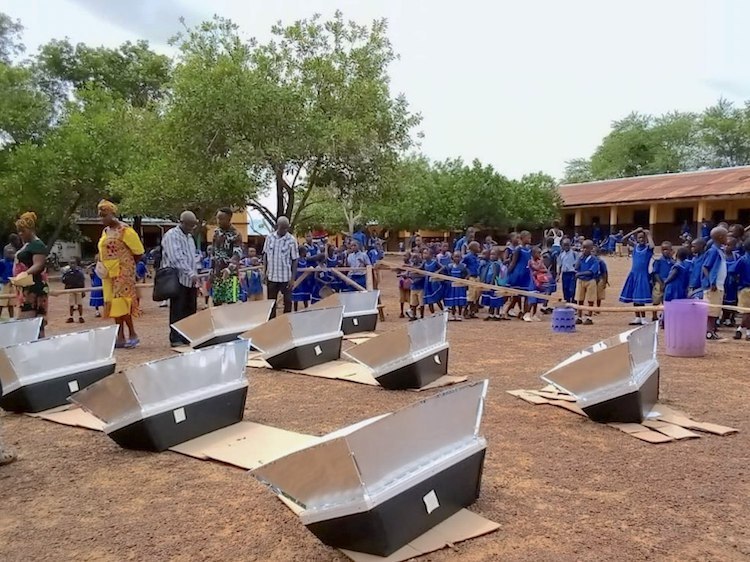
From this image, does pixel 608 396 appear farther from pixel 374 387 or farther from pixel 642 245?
pixel 642 245

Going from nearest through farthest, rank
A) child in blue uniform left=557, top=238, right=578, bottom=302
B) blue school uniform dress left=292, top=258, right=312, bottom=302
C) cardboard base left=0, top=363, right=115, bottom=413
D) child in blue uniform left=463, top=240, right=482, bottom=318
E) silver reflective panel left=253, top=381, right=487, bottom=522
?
silver reflective panel left=253, top=381, right=487, bottom=522
cardboard base left=0, top=363, right=115, bottom=413
child in blue uniform left=463, top=240, right=482, bottom=318
child in blue uniform left=557, top=238, right=578, bottom=302
blue school uniform dress left=292, top=258, right=312, bottom=302

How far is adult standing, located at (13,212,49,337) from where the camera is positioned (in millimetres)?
7438

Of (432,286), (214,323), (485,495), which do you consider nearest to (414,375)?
(485,495)

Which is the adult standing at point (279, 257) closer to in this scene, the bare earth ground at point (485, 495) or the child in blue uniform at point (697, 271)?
the bare earth ground at point (485, 495)

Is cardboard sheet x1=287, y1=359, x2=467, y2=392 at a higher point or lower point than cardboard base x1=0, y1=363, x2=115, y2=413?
lower

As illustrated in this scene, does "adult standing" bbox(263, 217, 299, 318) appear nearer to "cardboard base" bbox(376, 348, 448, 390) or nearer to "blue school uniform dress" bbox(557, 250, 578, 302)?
"cardboard base" bbox(376, 348, 448, 390)

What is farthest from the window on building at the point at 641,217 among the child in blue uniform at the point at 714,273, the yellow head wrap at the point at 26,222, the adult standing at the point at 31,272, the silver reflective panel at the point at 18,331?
the silver reflective panel at the point at 18,331

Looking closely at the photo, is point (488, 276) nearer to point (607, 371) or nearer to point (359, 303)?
point (359, 303)

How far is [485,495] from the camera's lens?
3.89m

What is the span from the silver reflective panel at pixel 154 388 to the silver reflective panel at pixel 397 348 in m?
1.66

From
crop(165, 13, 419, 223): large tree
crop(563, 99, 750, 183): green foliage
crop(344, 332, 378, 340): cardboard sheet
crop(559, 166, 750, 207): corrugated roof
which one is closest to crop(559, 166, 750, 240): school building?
crop(559, 166, 750, 207): corrugated roof

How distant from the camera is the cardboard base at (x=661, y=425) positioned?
16.1 ft

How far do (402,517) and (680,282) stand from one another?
8.66 meters

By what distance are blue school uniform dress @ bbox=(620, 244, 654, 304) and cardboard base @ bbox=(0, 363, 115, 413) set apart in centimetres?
864
